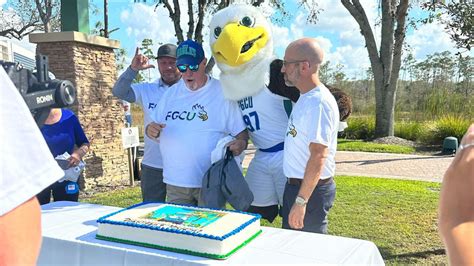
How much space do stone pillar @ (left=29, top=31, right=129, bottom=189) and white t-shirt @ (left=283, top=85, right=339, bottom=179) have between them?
15.2ft

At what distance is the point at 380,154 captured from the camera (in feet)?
35.9

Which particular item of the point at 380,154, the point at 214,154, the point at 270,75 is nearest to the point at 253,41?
the point at 270,75

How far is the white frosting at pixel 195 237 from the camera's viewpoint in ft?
4.93

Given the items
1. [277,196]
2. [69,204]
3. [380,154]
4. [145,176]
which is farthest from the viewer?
[380,154]

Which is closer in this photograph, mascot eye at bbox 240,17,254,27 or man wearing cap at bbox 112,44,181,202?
mascot eye at bbox 240,17,254,27

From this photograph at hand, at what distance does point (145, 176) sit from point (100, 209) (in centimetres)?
121

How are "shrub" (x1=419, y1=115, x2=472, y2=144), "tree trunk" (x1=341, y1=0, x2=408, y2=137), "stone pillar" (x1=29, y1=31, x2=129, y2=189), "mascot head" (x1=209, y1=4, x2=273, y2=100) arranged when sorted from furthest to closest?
1. "tree trunk" (x1=341, y1=0, x2=408, y2=137)
2. "shrub" (x1=419, y1=115, x2=472, y2=144)
3. "stone pillar" (x1=29, y1=31, x2=129, y2=189)
4. "mascot head" (x1=209, y1=4, x2=273, y2=100)

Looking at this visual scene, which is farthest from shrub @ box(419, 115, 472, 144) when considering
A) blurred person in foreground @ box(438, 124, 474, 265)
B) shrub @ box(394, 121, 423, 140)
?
blurred person in foreground @ box(438, 124, 474, 265)

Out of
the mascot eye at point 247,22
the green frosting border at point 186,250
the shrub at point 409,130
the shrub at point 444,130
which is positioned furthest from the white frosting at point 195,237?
the shrub at point 409,130

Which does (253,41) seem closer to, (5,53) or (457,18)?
(5,53)

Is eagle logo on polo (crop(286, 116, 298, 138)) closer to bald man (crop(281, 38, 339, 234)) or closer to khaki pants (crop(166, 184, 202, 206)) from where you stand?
bald man (crop(281, 38, 339, 234))

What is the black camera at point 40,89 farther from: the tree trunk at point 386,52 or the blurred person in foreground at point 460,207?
the tree trunk at point 386,52

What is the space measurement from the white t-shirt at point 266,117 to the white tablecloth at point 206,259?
0.94 m

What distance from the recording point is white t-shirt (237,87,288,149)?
2676 mm
